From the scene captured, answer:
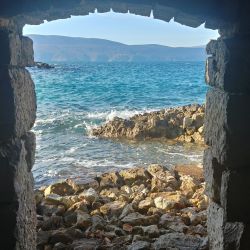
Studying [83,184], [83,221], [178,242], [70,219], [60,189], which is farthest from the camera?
[83,184]

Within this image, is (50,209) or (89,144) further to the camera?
(89,144)

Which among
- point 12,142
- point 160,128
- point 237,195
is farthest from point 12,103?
point 160,128

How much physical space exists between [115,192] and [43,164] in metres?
4.38

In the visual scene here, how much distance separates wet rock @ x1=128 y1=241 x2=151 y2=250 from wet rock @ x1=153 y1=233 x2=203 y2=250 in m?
0.10

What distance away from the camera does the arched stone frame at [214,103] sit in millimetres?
3604

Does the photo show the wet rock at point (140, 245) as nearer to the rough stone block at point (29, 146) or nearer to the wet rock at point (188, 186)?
the rough stone block at point (29, 146)

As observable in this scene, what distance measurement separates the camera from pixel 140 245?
5082 mm

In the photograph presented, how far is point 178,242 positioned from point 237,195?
1655mm

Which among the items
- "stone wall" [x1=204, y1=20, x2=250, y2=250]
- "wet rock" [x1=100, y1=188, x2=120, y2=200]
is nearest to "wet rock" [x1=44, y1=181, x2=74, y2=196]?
"wet rock" [x1=100, y1=188, x2=120, y2=200]

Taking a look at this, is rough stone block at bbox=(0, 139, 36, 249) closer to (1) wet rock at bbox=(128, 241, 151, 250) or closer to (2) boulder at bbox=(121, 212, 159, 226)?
(1) wet rock at bbox=(128, 241, 151, 250)

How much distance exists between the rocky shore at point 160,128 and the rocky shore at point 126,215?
6.99m

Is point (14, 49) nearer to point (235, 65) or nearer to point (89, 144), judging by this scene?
point (235, 65)

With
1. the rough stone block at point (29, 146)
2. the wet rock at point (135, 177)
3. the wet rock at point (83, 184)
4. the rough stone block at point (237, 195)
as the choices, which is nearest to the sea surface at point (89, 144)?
the wet rock at point (83, 184)

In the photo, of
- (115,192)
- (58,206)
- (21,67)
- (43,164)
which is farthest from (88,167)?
(21,67)
